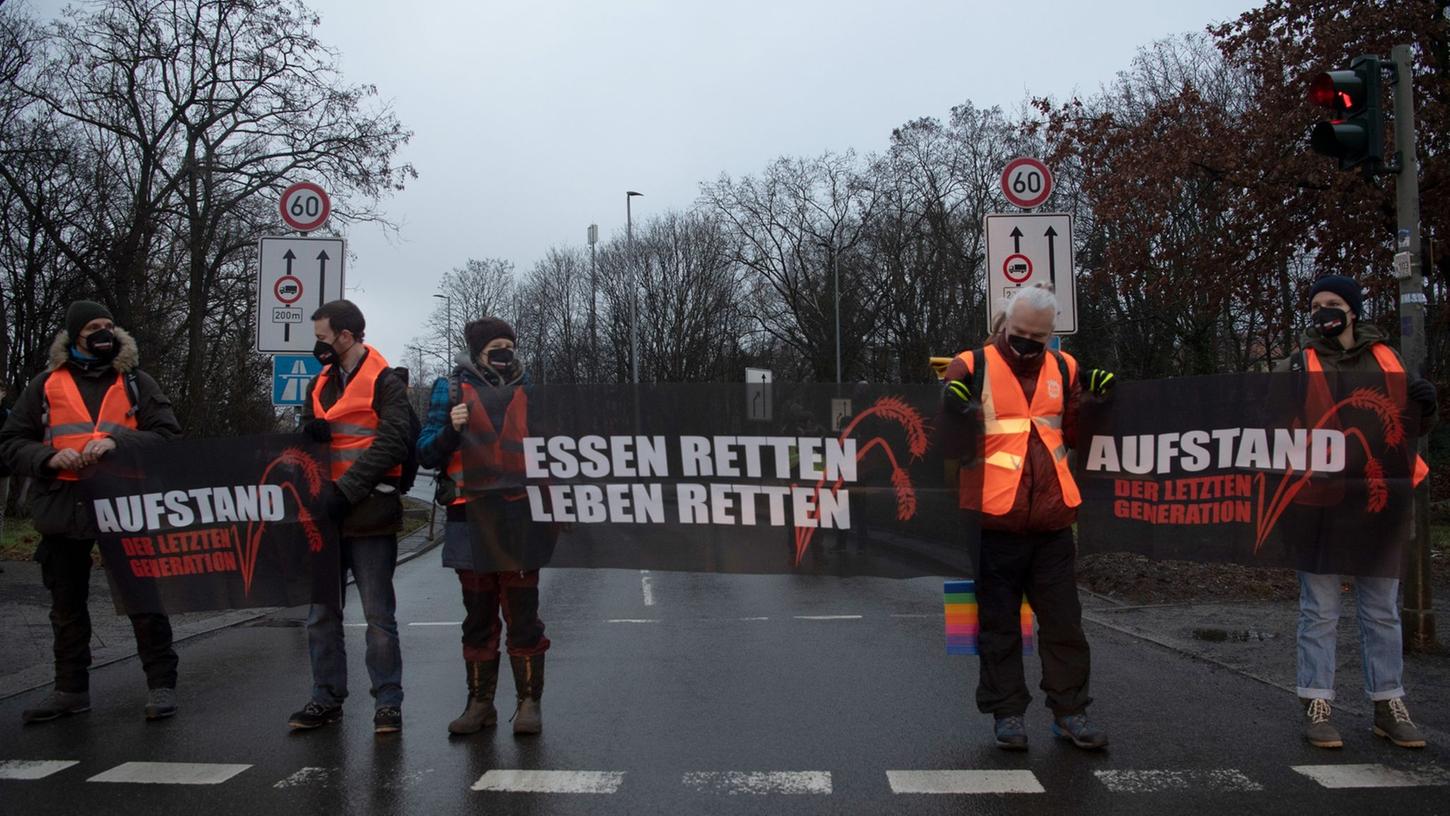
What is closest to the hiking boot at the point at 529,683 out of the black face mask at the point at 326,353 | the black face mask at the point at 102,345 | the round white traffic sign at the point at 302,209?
the black face mask at the point at 326,353

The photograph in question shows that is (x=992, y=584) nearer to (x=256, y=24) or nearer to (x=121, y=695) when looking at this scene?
(x=121, y=695)

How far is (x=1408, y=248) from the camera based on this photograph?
22.4 ft

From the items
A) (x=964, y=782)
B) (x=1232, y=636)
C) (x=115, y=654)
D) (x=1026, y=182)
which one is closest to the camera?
(x=964, y=782)

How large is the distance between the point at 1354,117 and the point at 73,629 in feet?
25.5

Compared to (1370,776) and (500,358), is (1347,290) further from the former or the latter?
(500,358)

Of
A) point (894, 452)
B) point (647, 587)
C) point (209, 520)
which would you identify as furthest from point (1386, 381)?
point (647, 587)

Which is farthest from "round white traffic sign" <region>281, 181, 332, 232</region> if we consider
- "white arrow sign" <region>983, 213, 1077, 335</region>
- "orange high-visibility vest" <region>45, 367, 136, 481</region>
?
"white arrow sign" <region>983, 213, 1077, 335</region>

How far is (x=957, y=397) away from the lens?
4.96 m

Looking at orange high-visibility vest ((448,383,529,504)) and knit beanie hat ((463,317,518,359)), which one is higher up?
knit beanie hat ((463,317,518,359))

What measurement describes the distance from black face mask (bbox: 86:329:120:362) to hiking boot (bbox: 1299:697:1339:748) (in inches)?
240

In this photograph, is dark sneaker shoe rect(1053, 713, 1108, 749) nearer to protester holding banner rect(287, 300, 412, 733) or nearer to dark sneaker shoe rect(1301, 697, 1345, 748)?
dark sneaker shoe rect(1301, 697, 1345, 748)

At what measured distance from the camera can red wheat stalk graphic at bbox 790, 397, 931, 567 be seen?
5773mm

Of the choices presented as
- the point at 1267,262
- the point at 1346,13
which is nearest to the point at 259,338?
the point at 1267,262

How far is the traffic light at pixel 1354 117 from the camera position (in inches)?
265
